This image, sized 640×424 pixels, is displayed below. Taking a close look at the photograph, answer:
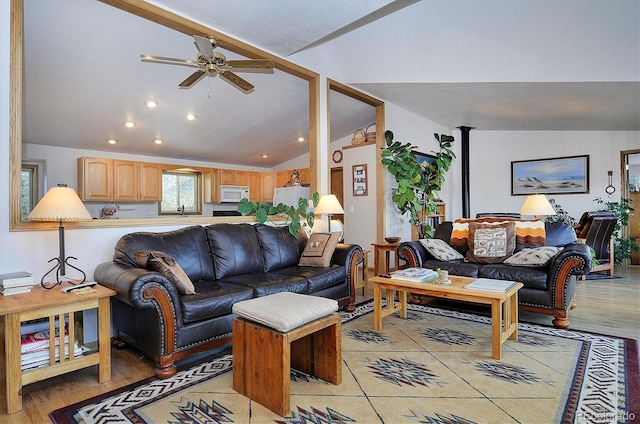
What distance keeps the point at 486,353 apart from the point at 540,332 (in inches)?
30.1

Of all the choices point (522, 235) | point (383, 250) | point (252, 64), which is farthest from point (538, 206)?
point (252, 64)

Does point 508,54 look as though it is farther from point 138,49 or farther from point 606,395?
point 138,49

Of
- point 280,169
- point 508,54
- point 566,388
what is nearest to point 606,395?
point 566,388

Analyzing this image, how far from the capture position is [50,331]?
2.10 metres

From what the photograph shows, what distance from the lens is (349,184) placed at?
642cm

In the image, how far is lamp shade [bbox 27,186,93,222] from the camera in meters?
2.33

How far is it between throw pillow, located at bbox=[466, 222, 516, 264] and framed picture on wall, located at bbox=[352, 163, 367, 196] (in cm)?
241

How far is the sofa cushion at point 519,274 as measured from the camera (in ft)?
10.7

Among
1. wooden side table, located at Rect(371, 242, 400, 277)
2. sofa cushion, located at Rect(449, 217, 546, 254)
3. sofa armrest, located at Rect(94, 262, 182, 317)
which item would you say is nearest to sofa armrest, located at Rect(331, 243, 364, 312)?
wooden side table, located at Rect(371, 242, 400, 277)

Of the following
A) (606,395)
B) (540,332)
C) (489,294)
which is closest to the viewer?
(606,395)

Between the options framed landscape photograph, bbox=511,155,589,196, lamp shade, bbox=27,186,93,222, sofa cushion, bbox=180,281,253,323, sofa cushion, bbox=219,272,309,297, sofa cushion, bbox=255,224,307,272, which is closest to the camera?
lamp shade, bbox=27,186,93,222

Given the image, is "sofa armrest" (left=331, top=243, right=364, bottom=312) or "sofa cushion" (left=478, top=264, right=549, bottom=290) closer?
"sofa cushion" (left=478, top=264, right=549, bottom=290)

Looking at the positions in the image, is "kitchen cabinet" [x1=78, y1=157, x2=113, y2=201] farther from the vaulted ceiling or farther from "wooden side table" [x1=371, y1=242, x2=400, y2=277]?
"wooden side table" [x1=371, y1=242, x2=400, y2=277]

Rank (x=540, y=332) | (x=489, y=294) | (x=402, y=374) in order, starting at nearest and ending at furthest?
(x=402, y=374) → (x=489, y=294) → (x=540, y=332)
